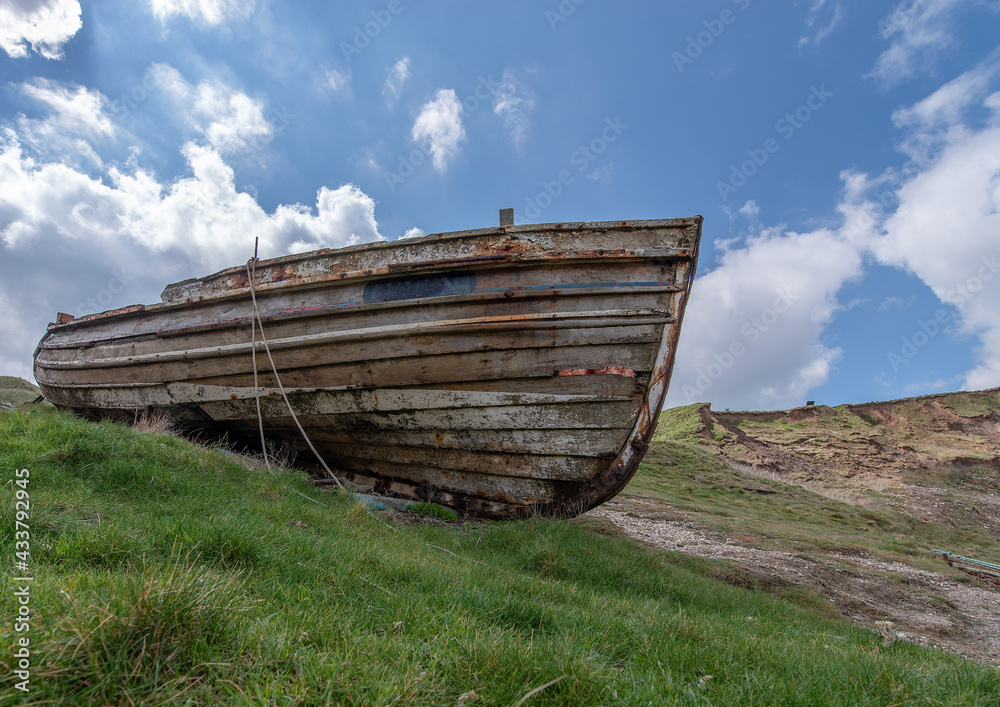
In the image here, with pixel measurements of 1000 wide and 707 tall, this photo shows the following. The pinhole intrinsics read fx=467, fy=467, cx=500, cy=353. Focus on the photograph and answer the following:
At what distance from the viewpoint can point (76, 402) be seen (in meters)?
8.12

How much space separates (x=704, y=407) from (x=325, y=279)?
23082 mm

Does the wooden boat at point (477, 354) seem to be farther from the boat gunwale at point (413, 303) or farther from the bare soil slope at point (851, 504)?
→ the bare soil slope at point (851, 504)

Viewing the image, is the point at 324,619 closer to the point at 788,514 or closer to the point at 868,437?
the point at 788,514

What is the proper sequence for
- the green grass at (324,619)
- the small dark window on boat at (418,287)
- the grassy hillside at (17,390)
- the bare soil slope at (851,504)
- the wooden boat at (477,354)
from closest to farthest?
the green grass at (324,619) → the wooden boat at (477,354) → the small dark window on boat at (418,287) → the bare soil slope at (851,504) → the grassy hillside at (17,390)

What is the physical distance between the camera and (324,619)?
5.63ft

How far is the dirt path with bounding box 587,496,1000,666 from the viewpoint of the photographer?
14.9 feet

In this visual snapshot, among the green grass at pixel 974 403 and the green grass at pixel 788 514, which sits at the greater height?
the green grass at pixel 974 403

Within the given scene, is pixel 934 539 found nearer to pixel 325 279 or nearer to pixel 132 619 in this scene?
pixel 325 279

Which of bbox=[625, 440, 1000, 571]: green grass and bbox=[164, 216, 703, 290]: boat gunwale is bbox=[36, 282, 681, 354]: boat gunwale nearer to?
bbox=[164, 216, 703, 290]: boat gunwale

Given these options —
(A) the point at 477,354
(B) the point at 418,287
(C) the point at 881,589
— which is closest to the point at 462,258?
(B) the point at 418,287

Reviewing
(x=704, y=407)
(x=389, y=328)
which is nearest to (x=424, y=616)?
(x=389, y=328)

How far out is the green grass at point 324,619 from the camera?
1187 mm

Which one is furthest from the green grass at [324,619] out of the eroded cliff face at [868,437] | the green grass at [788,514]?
the eroded cliff face at [868,437]

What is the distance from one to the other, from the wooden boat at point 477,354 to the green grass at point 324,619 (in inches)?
61.7
